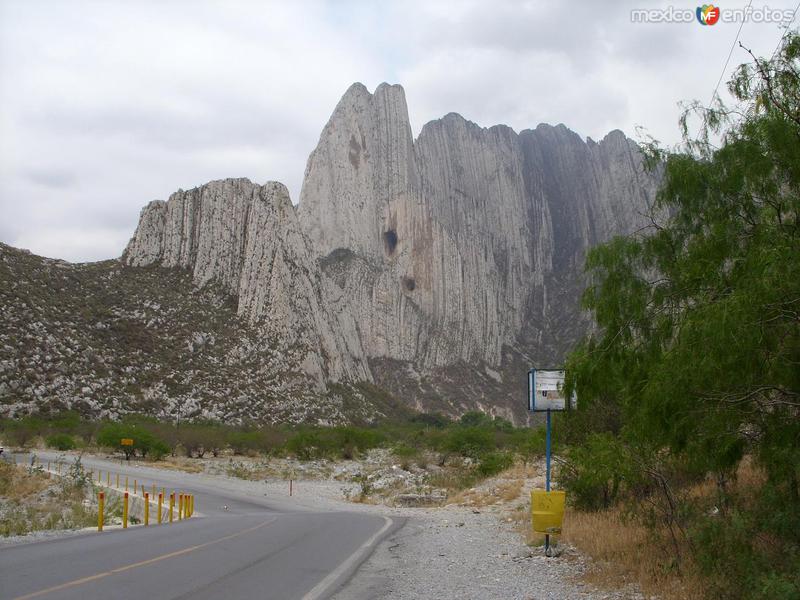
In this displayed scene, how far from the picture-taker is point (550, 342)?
439 feet

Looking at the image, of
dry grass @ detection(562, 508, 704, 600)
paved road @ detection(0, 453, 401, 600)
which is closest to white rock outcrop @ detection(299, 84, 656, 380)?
paved road @ detection(0, 453, 401, 600)

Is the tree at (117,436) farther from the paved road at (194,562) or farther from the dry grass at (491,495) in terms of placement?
the paved road at (194,562)

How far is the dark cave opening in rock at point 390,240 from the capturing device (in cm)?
12012

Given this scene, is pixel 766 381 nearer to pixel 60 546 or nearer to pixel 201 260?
pixel 60 546

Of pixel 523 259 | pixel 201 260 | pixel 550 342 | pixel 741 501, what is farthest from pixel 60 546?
pixel 523 259

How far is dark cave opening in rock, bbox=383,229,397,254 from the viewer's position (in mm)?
120125

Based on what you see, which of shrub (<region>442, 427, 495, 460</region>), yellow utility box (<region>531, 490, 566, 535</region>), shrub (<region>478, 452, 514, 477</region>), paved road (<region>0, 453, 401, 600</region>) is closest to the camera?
paved road (<region>0, 453, 401, 600</region>)

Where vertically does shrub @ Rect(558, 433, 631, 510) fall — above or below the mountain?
below

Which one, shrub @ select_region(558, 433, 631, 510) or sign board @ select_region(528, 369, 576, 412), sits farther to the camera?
sign board @ select_region(528, 369, 576, 412)

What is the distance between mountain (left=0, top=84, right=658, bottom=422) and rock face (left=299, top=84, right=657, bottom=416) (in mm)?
373

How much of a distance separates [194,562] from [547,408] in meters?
6.62

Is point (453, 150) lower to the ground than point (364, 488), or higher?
higher

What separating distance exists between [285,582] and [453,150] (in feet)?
471

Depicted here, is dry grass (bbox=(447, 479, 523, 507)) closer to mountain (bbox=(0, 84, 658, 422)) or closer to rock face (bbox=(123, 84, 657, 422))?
mountain (bbox=(0, 84, 658, 422))
